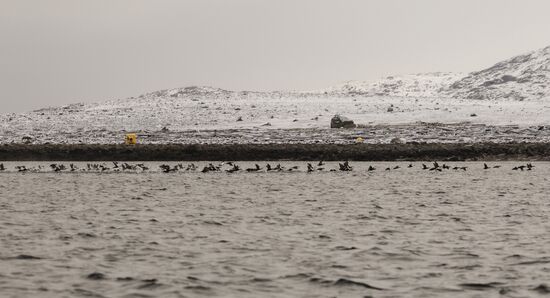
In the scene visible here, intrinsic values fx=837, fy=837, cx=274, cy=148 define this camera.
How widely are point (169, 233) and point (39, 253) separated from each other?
3688mm

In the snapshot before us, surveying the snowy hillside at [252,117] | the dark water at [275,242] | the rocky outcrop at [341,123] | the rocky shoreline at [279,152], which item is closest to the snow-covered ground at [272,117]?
the snowy hillside at [252,117]

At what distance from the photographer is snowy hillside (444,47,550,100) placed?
124 metres

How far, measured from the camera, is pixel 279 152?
197 ft

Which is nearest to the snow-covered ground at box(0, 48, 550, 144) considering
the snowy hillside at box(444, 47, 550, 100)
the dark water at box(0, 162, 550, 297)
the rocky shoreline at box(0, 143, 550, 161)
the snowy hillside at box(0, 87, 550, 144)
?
the snowy hillside at box(0, 87, 550, 144)

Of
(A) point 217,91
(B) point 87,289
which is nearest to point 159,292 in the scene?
(B) point 87,289

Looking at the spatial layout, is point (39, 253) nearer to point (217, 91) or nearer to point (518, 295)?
point (518, 295)

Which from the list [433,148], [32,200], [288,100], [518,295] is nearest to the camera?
[518,295]

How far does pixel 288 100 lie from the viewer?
11031 centimetres

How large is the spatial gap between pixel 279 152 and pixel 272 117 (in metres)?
31.4

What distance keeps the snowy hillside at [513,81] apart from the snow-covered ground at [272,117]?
42 cm

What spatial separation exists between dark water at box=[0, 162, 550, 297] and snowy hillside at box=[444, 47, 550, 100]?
95420 millimetres

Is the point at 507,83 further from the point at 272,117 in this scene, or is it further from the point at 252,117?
the point at 252,117

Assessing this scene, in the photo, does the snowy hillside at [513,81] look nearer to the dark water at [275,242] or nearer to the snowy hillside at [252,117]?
the snowy hillside at [252,117]

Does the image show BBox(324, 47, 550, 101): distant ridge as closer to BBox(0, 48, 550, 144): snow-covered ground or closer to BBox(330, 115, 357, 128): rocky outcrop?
BBox(0, 48, 550, 144): snow-covered ground
